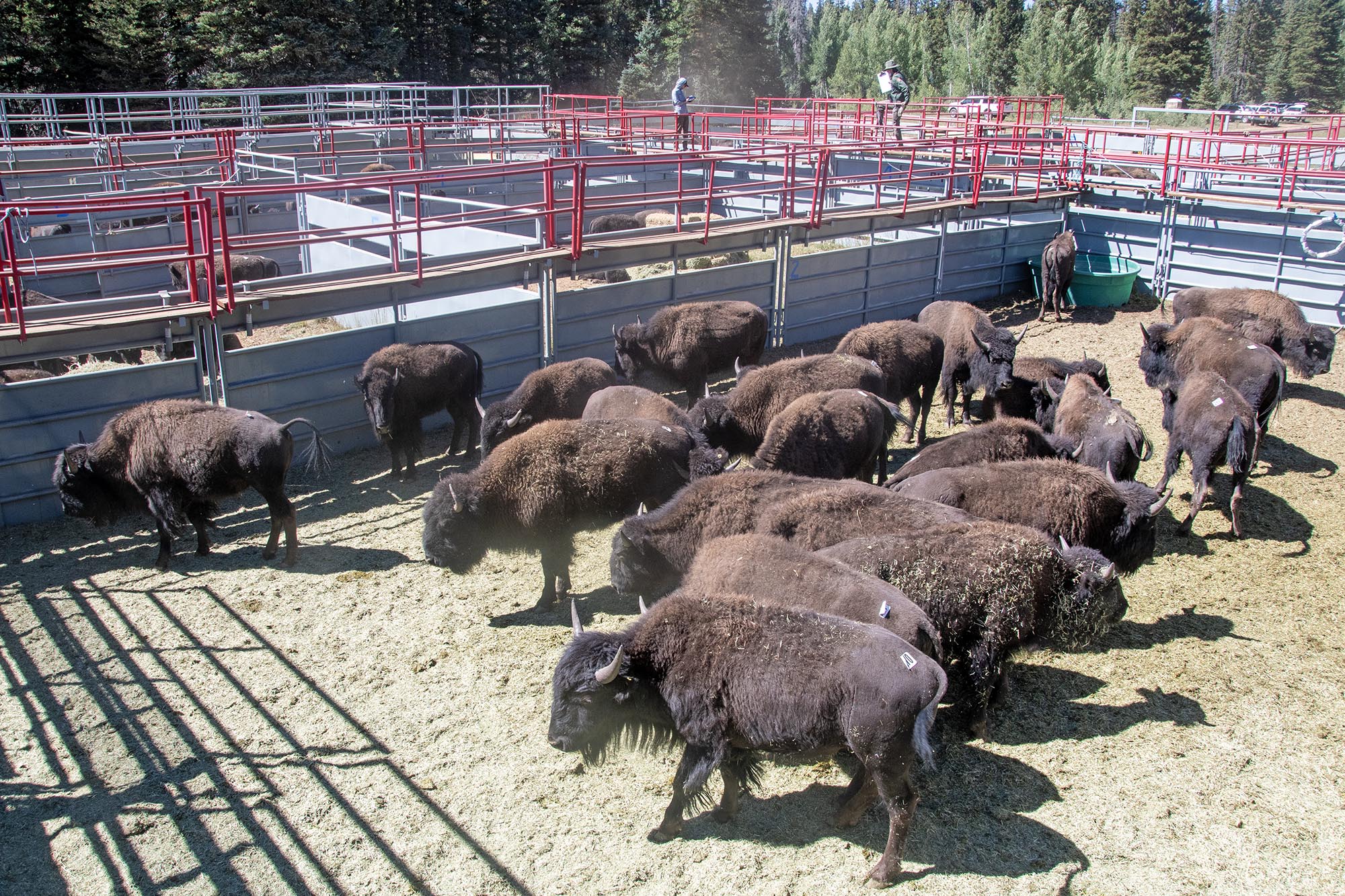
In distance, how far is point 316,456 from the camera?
10109 millimetres

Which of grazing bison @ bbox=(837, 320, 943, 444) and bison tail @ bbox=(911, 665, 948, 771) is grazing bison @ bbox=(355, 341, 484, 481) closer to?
grazing bison @ bbox=(837, 320, 943, 444)

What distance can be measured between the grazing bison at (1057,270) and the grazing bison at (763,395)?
315 inches

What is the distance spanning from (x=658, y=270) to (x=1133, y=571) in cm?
1132

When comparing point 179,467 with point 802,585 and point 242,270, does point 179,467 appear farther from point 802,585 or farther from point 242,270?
point 242,270

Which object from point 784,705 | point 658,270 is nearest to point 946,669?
point 784,705

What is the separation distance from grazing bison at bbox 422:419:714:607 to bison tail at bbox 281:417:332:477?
3.04 m

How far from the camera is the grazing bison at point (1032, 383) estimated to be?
415 inches

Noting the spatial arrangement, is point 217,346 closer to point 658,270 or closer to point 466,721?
point 466,721

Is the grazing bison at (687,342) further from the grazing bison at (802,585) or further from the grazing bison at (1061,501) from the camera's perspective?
the grazing bison at (802,585)

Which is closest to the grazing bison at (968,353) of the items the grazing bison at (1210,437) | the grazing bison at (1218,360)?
the grazing bison at (1218,360)

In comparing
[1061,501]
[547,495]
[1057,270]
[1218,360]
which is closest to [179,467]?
[547,495]

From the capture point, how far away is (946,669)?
580cm

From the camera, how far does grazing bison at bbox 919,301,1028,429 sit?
435 inches

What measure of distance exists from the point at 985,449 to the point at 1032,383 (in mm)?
2957
